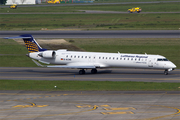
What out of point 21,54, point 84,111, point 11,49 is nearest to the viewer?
point 84,111

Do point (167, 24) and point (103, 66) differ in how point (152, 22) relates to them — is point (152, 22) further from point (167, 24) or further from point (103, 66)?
point (103, 66)

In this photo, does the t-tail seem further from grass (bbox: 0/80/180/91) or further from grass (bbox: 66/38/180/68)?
grass (bbox: 66/38/180/68)

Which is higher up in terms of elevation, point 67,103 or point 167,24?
point 167,24

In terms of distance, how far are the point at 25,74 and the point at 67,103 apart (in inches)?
838

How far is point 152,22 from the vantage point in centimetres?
11706

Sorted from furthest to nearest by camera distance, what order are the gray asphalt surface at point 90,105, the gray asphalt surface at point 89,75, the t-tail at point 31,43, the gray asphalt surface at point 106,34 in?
1. the gray asphalt surface at point 106,34
2. the t-tail at point 31,43
3. the gray asphalt surface at point 89,75
4. the gray asphalt surface at point 90,105

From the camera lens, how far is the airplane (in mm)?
51938

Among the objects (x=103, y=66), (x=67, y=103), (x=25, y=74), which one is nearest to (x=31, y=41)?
(x=25, y=74)

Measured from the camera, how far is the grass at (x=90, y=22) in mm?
109625

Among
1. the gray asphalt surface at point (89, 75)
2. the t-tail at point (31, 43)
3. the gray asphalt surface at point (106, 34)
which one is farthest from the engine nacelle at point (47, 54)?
the gray asphalt surface at point (106, 34)

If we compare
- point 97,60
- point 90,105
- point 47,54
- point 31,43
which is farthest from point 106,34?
point 90,105

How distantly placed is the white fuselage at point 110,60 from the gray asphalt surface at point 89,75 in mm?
1584

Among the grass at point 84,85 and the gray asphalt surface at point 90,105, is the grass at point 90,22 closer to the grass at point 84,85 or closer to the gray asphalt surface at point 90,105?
the grass at point 84,85

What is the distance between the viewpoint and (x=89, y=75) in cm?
5319
